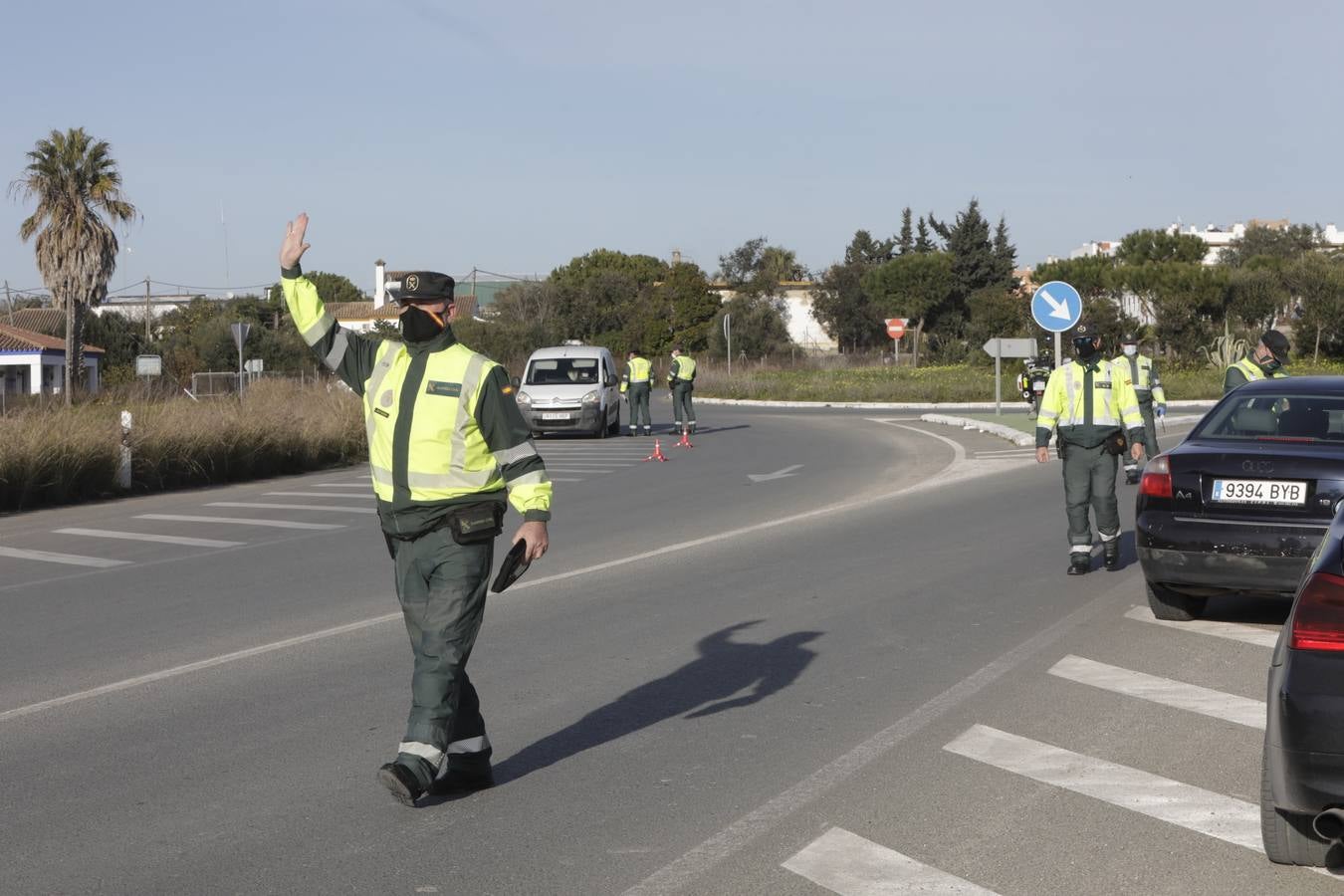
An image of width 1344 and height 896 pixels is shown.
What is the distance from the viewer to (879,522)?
15062mm

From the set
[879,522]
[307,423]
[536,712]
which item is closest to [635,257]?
[307,423]

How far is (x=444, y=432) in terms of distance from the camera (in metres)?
5.53

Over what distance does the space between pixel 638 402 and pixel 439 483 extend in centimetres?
2666

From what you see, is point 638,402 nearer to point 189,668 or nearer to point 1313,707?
point 189,668

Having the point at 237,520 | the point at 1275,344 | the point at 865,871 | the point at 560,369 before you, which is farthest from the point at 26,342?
the point at 865,871

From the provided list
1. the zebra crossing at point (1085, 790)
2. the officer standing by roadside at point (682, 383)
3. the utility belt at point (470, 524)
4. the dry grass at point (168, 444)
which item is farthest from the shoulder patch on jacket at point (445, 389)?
the officer standing by roadside at point (682, 383)

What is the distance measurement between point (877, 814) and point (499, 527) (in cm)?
166

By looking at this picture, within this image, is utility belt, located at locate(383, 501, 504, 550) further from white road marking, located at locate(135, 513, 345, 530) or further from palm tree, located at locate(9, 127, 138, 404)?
palm tree, located at locate(9, 127, 138, 404)

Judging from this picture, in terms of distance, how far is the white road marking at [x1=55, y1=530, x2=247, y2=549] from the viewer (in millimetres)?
14391

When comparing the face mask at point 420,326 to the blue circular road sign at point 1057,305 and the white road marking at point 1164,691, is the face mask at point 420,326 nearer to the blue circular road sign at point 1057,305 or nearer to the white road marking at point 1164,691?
the white road marking at point 1164,691

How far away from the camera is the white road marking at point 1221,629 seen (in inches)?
351

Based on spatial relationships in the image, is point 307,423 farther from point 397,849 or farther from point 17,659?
point 397,849

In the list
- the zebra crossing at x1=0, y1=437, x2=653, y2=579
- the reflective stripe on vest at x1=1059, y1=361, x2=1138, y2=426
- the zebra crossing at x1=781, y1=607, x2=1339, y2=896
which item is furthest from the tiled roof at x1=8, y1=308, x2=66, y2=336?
the zebra crossing at x1=781, y1=607, x2=1339, y2=896

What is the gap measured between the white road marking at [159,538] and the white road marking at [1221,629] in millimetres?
8229
